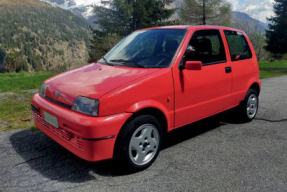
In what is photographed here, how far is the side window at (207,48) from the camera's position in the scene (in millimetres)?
3723

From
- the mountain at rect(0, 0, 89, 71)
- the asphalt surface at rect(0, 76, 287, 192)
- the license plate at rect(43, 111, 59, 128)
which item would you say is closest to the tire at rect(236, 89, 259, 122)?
the asphalt surface at rect(0, 76, 287, 192)

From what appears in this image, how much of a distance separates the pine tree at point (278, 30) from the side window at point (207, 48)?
1003 inches

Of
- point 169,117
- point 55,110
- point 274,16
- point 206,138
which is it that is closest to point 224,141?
point 206,138

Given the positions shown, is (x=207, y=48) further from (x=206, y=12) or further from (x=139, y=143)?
(x=206, y=12)

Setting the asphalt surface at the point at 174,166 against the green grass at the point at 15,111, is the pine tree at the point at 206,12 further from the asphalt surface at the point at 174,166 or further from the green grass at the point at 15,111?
the asphalt surface at the point at 174,166

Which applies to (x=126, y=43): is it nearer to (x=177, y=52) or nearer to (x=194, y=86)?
(x=177, y=52)

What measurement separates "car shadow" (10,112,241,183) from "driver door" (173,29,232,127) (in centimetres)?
66

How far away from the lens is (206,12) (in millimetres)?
33188

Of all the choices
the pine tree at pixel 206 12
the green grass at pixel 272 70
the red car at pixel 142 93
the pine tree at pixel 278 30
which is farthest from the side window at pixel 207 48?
the pine tree at pixel 206 12

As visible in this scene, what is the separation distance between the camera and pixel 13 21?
15575cm

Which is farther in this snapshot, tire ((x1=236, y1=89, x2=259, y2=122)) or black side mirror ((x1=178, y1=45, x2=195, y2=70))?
tire ((x1=236, y1=89, x2=259, y2=122))

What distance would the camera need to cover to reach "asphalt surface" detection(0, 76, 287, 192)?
109 inches

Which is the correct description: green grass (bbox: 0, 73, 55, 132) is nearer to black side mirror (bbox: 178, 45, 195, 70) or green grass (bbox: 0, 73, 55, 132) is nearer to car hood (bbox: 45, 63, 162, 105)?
car hood (bbox: 45, 63, 162, 105)

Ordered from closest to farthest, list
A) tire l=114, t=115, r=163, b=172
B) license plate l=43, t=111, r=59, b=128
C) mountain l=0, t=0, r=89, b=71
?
1. tire l=114, t=115, r=163, b=172
2. license plate l=43, t=111, r=59, b=128
3. mountain l=0, t=0, r=89, b=71
